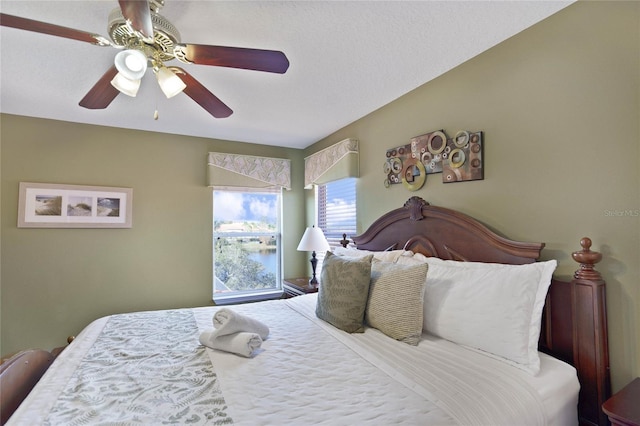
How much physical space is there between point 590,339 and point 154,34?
2.36 meters

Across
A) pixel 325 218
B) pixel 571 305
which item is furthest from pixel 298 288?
pixel 571 305

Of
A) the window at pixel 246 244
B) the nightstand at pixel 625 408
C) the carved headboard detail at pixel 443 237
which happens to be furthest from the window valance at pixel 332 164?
the nightstand at pixel 625 408

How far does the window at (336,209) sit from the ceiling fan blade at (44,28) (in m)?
2.31

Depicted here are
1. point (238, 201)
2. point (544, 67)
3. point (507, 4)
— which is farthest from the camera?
point (238, 201)

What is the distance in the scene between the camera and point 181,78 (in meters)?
1.65

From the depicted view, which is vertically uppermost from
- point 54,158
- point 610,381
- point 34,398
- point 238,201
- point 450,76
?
point 450,76

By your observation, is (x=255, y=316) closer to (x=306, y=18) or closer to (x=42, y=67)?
(x=306, y=18)

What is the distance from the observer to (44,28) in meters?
1.23

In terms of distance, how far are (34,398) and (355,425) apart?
3.68 feet

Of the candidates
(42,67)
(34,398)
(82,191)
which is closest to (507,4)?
(34,398)

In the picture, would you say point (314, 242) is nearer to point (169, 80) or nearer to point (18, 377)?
point (169, 80)

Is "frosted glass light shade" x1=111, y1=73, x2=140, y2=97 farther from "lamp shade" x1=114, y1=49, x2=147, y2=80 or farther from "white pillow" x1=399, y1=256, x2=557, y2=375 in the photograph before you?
"white pillow" x1=399, y1=256, x2=557, y2=375

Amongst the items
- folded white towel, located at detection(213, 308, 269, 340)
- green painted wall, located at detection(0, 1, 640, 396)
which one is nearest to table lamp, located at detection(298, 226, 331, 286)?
green painted wall, located at detection(0, 1, 640, 396)

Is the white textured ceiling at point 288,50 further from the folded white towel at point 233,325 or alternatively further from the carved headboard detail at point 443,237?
the folded white towel at point 233,325
